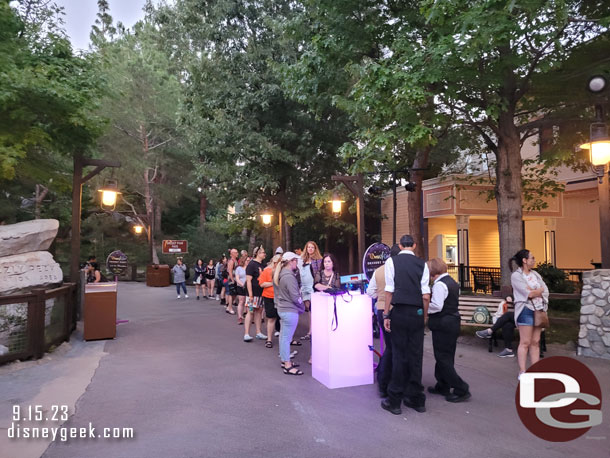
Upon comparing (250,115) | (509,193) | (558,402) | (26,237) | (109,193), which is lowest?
(558,402)

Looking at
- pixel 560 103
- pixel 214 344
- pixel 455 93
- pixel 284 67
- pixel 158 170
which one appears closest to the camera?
pixel 214 344

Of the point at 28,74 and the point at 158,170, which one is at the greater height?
the point at 158,170

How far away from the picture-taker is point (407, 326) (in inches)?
203

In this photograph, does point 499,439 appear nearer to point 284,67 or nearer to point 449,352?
point 449,352

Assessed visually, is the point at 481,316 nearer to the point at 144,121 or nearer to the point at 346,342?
the point at 346,342

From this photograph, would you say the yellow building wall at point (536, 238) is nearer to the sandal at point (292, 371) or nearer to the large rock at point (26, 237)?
the sandal at point (292, 371)

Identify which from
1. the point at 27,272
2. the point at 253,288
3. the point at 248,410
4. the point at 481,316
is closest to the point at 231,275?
the point at 253,288

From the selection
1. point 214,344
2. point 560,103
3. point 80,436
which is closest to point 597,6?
point 560,103

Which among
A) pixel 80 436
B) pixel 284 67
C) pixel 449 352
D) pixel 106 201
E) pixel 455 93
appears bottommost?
pixel 80 436

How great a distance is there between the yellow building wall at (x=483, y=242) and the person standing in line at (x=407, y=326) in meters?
18.3

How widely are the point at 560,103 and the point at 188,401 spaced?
37.9ft

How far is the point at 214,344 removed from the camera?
29.8ft

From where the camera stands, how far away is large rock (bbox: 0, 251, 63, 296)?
30.7 ft

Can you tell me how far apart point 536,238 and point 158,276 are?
21445mm
